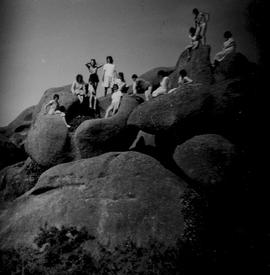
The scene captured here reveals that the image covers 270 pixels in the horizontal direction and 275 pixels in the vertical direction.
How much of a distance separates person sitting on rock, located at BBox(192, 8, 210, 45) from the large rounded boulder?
8.41 meters

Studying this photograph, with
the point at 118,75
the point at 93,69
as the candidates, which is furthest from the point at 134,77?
the point at 93,69

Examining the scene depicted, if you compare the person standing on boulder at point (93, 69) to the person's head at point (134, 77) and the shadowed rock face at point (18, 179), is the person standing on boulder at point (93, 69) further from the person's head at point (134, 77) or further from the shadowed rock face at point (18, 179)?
the shadowed rock face at point (18, 179)

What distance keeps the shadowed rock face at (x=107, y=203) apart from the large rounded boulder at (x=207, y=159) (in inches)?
45.6

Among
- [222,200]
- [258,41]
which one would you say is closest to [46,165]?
[222,200]

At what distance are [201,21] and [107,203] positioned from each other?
12.8 metres

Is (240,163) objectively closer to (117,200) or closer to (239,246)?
(239,246)

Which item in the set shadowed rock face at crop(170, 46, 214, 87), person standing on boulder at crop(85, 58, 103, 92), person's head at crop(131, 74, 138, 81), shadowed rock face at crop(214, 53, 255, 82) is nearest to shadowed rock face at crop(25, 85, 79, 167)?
person standing on boulder at crop(85, 58, 103, 92)

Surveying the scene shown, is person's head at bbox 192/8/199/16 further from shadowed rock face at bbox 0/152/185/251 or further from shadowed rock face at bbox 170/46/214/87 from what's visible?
shadowed rock face at bbox 0/152/185/251

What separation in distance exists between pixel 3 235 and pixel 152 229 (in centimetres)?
448

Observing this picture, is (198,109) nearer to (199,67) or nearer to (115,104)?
(115,104)

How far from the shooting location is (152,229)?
23.8 feet

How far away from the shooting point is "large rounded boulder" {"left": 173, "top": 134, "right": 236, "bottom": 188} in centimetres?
941

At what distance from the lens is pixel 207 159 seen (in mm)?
9680

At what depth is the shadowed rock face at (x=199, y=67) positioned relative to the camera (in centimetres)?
1452
